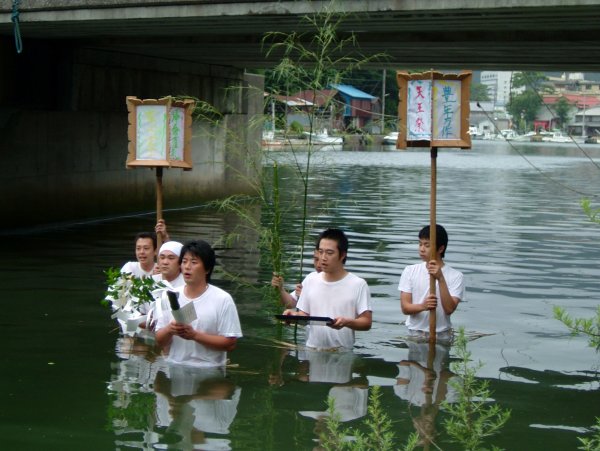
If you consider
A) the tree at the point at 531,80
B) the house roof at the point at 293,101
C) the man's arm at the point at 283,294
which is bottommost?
the man's arm at the point at 283,294

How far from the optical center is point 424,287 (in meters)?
10.5

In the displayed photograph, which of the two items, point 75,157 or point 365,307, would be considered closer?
point 365,307

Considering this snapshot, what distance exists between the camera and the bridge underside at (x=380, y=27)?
1510cm

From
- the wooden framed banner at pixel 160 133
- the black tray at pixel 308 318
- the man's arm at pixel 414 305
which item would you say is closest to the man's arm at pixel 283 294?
Answer: the black tray at pixel 308 318

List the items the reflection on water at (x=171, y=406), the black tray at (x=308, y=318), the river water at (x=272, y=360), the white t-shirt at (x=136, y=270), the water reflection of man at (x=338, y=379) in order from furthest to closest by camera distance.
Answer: the white t-shirt at (x=136, y=270), the black tray at (x=308, y=318), the water reflection of man at (x=338, y=379), the river water at (x=272, y=360), the reflection on water at (x=171, y=406)

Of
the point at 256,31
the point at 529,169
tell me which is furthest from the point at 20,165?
the point at 529,169

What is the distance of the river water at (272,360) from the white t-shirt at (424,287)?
1.08 ft

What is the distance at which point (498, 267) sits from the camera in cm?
1781

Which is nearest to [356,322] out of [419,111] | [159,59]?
[419,111]

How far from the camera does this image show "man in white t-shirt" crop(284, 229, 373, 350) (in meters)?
9.38

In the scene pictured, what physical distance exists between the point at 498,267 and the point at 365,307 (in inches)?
345

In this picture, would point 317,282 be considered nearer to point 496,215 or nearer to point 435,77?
point 435,77

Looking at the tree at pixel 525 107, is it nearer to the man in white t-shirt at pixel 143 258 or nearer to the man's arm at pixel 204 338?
the man in white t-shirt at pixel 143 258

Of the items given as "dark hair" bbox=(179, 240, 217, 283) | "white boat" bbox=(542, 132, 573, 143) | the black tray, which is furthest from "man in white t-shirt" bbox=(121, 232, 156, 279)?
"white boat" bbox=(542, 132, 573, 143)
